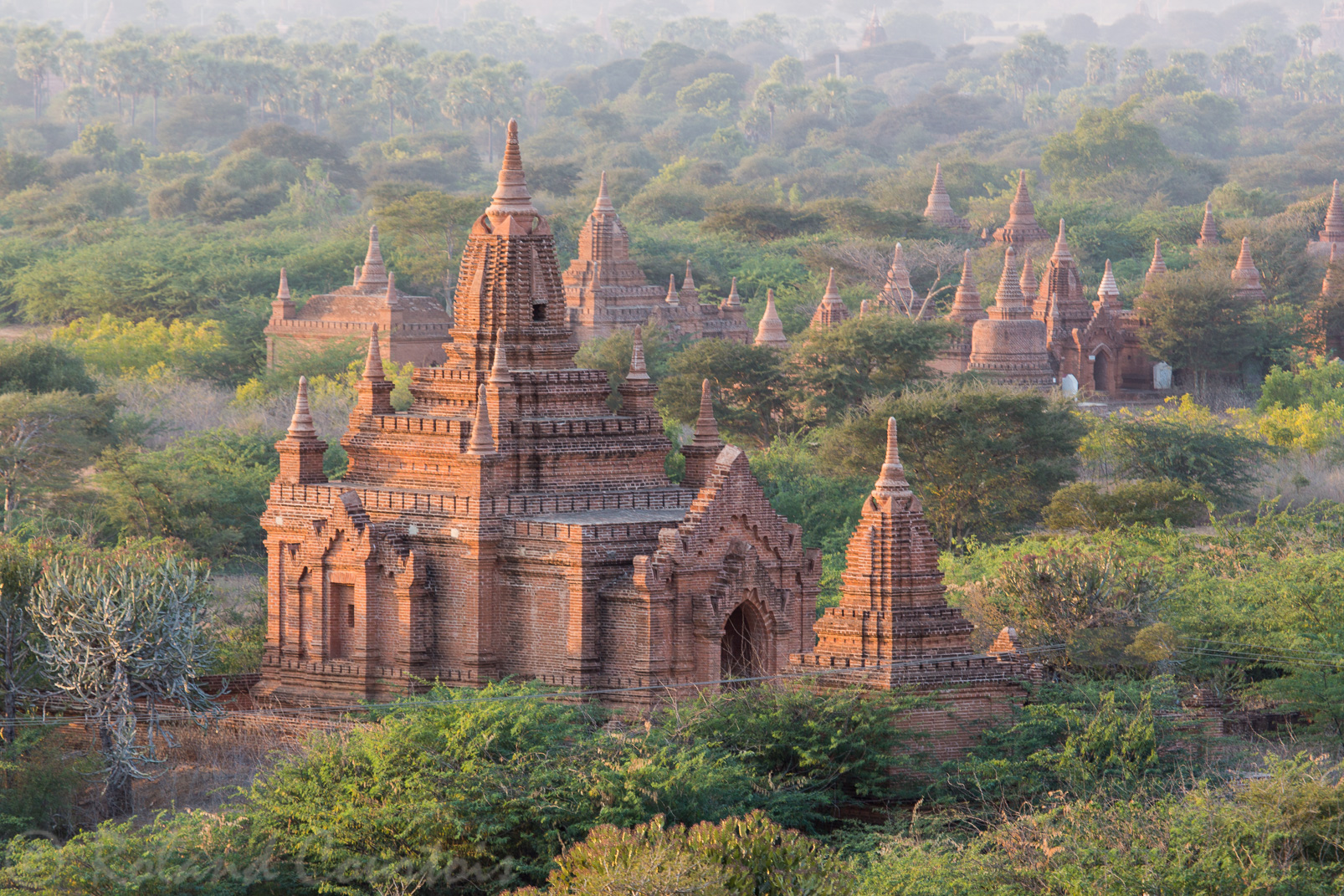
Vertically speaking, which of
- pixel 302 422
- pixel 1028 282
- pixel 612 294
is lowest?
pixel 302 422

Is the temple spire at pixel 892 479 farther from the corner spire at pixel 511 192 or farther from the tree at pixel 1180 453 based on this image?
the tree at pixel 1180 453

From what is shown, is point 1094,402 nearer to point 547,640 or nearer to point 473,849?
point 547,640

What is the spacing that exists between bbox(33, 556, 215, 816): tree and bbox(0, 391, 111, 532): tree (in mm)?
19655

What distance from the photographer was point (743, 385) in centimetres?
6444

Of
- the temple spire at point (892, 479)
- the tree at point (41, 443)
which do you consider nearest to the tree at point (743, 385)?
the tree at point (41, 443)

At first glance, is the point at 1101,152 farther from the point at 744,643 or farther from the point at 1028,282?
the point at 744,643

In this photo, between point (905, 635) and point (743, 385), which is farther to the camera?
point (743, 385)

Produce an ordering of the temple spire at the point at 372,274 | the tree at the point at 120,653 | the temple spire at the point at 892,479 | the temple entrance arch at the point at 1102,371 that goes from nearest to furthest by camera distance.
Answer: the temple spire at the point at 892,479, the tree at the point at 120,653, the temple spire at the point at 372,274, the temple entrance arch at the point at 1102,371

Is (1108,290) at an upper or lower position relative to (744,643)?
upper

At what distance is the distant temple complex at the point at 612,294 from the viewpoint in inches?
2813

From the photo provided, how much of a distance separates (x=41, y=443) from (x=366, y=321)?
16.4 metres

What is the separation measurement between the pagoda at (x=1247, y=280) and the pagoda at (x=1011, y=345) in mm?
14946

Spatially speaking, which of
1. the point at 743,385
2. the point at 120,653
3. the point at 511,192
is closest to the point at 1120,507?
the point at 743,385

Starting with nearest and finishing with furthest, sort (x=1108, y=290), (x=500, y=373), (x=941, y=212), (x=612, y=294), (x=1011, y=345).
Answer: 1. (x=500, y=373)
2. (x=612, y=294)
3. (x=1011, y=345)
4. (x=1108, y=290)
5. (x=941, y=212)
